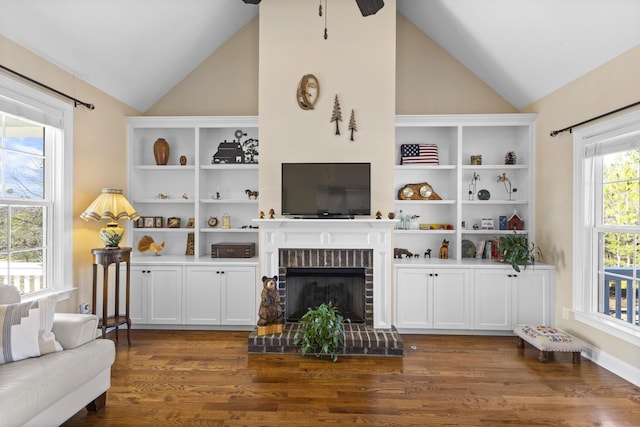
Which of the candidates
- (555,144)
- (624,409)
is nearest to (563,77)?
(555,144)

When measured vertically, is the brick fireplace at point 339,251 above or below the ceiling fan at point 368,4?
below

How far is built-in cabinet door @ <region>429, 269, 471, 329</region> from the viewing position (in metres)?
4.23

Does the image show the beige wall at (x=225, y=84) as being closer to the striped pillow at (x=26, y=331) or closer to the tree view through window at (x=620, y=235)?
the striped pillow at (x=26, y=331)

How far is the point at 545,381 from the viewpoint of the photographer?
3059mm

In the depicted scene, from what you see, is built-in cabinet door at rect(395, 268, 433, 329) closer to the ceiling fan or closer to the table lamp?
the ceiling fan

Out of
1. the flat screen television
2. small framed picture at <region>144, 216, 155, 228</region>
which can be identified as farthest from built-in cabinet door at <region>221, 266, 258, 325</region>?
small framed picture at <region>144, 216, 155, 228</region>

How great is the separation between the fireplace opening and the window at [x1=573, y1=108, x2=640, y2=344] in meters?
2.11

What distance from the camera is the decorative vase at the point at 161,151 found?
484 cm

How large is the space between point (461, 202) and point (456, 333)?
1479 millimetres

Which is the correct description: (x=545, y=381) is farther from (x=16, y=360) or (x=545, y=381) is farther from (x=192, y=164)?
(x=192, y=164)

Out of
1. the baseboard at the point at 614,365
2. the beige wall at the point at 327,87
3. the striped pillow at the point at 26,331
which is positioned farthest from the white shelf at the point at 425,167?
the striped pillow at the point at 26,331

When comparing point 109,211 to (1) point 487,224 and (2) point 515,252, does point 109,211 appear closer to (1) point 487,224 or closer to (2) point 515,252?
(2) point 515,252

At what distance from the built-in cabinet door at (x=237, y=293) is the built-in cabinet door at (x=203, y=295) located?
0.07m

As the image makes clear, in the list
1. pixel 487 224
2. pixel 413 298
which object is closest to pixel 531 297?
pixel 487 224
